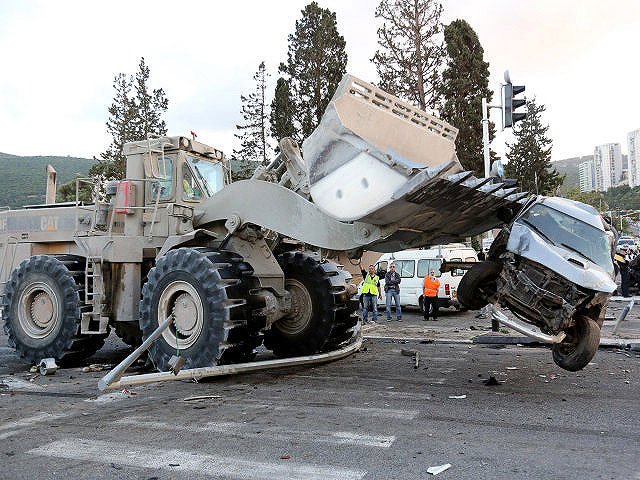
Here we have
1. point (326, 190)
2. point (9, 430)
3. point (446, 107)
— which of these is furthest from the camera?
point (446, 107)

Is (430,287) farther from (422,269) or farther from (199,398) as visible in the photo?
(199,398)

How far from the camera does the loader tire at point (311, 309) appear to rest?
34.2 feet

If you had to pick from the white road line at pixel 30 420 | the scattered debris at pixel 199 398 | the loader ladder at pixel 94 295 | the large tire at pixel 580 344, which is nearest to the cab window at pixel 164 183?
the loader ladder at pixel 94 295

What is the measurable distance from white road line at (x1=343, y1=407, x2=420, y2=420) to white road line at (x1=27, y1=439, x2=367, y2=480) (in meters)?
1.75

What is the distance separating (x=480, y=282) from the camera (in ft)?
26.6

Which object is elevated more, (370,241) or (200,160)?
(200,160)

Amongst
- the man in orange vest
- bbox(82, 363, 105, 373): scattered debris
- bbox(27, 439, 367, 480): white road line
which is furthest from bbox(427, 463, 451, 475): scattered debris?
the man in orange vest

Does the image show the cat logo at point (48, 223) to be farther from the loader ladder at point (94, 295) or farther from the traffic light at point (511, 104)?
the traffic light at point (511, 104)

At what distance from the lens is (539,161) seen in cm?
5159

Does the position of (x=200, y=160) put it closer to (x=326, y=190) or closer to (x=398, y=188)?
(x=326, y=190)

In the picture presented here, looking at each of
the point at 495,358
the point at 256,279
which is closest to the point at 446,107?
the point at 495,358

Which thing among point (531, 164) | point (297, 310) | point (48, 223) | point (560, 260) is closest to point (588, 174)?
point (531, 164)

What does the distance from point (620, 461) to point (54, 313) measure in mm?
8568

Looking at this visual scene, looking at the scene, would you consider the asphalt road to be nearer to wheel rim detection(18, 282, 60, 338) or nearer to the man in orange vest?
wheel rim detection(18, 282, 60, 338)
